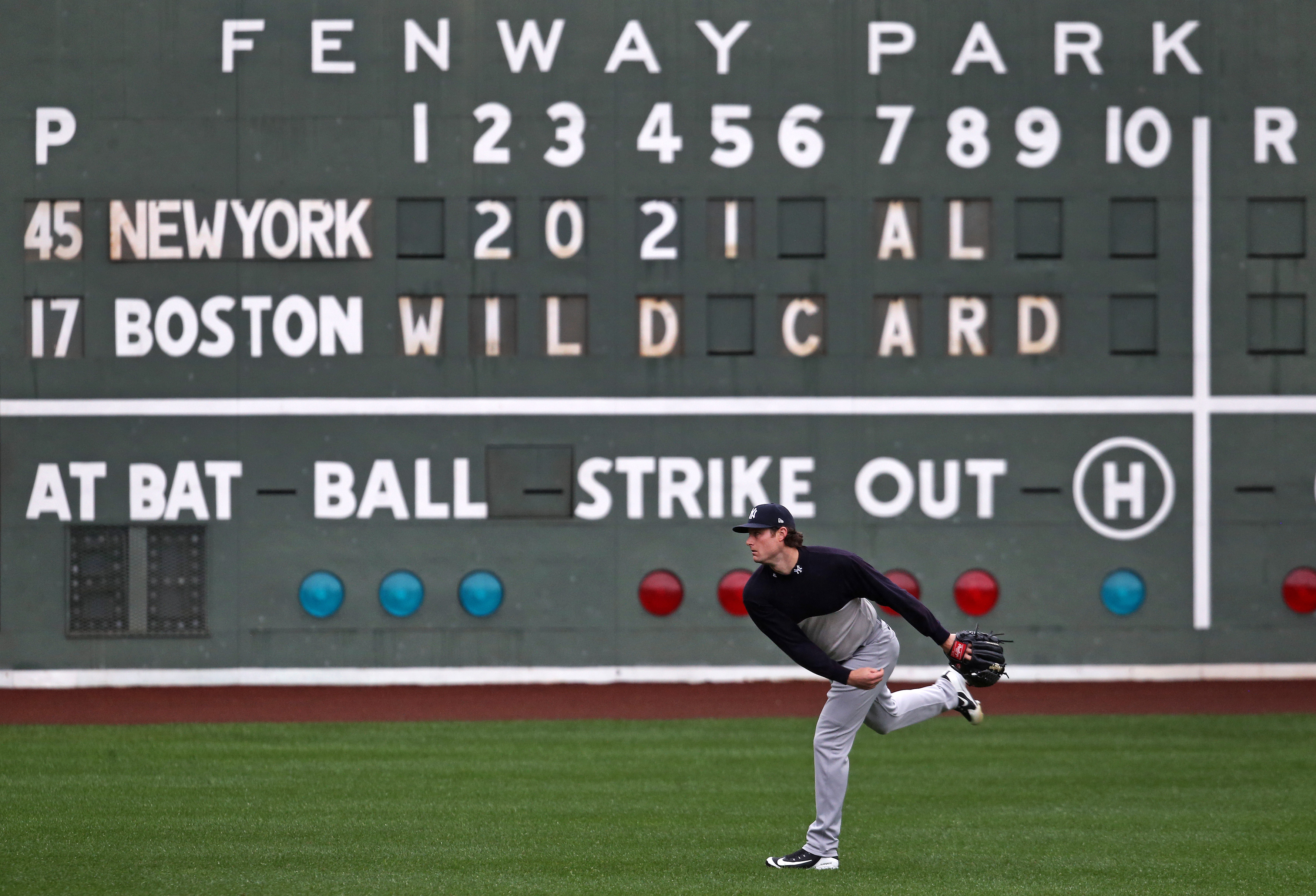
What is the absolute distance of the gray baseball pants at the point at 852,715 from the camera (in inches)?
311

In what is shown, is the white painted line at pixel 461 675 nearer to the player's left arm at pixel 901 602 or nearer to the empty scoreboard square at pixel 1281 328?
the empty scoreboard square at pixel 1281 328

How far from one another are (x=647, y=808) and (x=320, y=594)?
20.1ft

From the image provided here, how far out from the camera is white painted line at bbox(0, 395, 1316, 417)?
49.9ft

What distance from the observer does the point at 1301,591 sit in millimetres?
15078

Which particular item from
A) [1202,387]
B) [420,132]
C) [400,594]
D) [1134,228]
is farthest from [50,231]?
[1202,387]

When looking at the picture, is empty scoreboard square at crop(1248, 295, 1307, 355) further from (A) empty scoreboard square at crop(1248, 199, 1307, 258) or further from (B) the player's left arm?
(B) the player's left arm

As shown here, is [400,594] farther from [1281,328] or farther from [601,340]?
[1281,328]

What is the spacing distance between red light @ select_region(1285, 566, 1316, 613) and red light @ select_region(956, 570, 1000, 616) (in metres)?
2.55

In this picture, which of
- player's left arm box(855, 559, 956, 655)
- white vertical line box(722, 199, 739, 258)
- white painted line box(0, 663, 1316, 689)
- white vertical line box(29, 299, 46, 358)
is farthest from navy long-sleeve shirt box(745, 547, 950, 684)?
white vertical line box(29, 299, 46, 358)

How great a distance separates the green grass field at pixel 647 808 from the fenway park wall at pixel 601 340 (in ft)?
Answer: 5.68

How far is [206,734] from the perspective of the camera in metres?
13.1

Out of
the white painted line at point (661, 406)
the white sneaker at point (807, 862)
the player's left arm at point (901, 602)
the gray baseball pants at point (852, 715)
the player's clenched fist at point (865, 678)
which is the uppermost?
the white painted line at point (661, 406)

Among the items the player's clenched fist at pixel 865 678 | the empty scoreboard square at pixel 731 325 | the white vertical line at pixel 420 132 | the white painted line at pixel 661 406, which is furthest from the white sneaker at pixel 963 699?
the white vertical line at pixel 420 132

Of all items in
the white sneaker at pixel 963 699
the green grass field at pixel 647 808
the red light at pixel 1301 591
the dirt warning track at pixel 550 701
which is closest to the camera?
the green grass field at pixel 647 808
